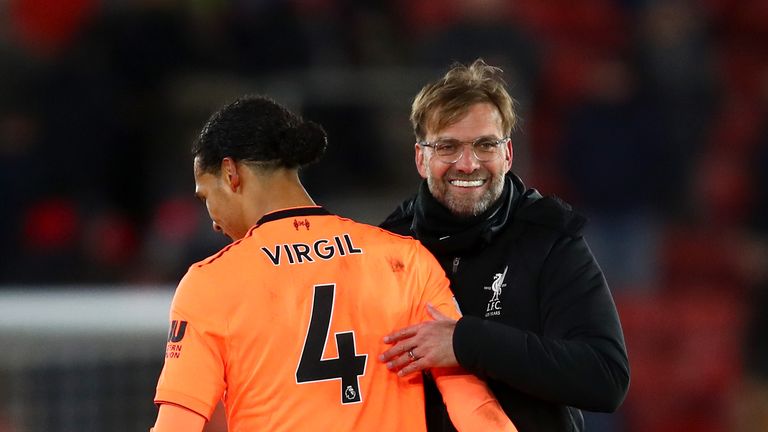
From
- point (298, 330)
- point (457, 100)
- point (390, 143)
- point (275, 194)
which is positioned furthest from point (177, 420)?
point (390, 143)

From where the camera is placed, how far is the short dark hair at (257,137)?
3.36m

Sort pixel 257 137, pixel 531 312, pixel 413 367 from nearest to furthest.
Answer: pixel 413 367
pixel 257 137
pixel 531 312

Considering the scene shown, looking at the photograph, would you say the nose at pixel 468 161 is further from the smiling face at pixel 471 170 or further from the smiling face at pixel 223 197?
the smiling face at pixel 223 197

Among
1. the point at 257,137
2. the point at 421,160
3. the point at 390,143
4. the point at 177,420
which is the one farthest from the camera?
the point at 390,143

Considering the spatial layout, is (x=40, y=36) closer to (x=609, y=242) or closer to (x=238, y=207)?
(x=609, y=242)

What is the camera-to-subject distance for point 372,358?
10.7 feet

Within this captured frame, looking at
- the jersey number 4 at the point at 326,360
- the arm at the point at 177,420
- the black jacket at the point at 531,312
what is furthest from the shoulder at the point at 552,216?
the arm at the point at 177,420

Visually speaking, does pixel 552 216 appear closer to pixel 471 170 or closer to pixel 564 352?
pixel 471 170

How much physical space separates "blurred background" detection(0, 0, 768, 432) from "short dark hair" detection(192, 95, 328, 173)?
10.4 ft

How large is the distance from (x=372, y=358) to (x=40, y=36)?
5602 millimetres

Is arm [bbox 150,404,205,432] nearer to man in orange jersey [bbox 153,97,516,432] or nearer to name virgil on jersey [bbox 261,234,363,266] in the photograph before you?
man in orange jersey [bbox 153,97,516,432]

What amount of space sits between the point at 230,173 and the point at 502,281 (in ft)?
2.60

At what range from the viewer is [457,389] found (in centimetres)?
336

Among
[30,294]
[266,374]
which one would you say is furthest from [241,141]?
[30,294]
